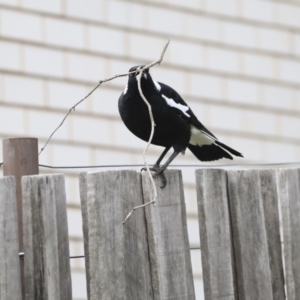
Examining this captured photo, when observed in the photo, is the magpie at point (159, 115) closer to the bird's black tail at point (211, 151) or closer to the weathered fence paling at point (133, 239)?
the bird's black tail at point (211, 151)

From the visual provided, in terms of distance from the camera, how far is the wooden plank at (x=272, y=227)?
3.99 metres

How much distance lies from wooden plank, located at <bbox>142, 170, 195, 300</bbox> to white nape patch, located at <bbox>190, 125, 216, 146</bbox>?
4.20 ft

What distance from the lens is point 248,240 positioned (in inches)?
152

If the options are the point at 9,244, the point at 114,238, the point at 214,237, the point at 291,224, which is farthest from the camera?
the point at 291,224

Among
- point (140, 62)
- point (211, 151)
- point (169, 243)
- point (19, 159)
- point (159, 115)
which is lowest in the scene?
point (169, 243)

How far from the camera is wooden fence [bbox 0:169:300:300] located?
3330 millimetres

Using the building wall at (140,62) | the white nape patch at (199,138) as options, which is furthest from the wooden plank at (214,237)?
the building wall at (140,62)

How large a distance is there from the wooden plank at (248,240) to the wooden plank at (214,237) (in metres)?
0.07

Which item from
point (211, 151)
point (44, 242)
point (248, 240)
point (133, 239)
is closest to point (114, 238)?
point (133, 239)

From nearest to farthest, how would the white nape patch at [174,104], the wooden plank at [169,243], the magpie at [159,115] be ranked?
the wooden plank at [169,243]
the magpie at [159,115]
the white nape patch at [174,104]

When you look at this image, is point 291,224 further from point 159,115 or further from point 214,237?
point 159,115

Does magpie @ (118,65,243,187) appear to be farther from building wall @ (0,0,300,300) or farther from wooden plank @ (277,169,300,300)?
building wall @ (0,0,300,300)

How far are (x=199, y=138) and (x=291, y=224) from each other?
3.32 feet

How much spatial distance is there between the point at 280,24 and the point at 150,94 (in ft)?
16.2
